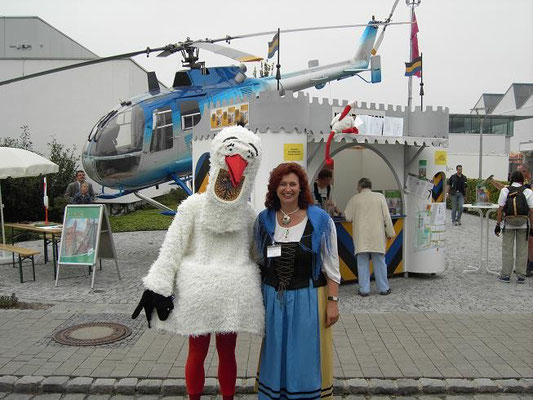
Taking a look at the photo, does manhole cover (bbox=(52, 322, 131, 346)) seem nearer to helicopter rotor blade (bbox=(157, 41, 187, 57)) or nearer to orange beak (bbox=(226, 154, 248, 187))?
orange beak (bbox=(226, 154, 248, 187))

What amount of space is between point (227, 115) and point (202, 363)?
17.2ft

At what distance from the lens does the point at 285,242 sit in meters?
3.55

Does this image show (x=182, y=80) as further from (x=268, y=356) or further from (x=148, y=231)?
(x=268, y=356)

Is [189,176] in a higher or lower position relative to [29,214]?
higher

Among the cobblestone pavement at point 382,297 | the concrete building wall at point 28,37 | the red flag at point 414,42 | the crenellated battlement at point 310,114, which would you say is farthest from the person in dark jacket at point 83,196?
the concrete building wall at point 28,37

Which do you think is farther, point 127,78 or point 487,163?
point 487,163

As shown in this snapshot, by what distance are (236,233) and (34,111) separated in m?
20.0

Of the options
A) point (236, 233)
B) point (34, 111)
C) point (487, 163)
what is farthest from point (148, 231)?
point (487, 163)

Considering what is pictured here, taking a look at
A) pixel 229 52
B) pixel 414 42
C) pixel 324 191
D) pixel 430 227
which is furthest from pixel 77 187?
pixel 414 42

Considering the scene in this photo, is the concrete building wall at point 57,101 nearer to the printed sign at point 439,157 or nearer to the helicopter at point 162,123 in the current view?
the helicopter at point 162,123

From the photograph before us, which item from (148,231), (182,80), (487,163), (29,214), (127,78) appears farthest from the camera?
(487,163)

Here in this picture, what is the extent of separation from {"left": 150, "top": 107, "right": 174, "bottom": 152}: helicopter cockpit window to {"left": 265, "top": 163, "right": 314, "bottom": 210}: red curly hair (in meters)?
7.98

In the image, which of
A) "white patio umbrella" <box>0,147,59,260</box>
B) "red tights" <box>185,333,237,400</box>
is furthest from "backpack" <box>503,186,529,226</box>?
"white patio umbrella" <box>0,147,59,260</box>

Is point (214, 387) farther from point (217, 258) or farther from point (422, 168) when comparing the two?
point (422, 168)
